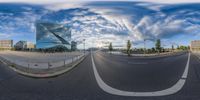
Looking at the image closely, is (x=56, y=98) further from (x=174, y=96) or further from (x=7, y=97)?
(x=174, y=96)

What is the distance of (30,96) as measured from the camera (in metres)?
11.2

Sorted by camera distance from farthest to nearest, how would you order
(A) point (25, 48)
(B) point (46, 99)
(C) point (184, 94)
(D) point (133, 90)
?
(A) point (25, 48), (D) point (133, 90), (C) point (184, 94), (B) point (46, 99)

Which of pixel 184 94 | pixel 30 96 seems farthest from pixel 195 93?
pixel 30 96

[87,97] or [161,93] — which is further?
[161,93]

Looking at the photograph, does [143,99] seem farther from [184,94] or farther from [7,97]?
[7,97]

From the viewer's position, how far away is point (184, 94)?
11.7 meters

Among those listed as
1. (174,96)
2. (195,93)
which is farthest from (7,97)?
(195,93)

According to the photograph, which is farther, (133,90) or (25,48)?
(25,48)

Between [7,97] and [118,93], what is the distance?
169 inches

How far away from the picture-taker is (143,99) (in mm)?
10641

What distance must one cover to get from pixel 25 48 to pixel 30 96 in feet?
142

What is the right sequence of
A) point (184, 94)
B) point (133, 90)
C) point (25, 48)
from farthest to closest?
point (25, 48), point (133, 90), point (184, 94)

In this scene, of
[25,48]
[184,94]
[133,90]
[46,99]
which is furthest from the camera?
[25,48]

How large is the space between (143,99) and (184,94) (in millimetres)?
2030
